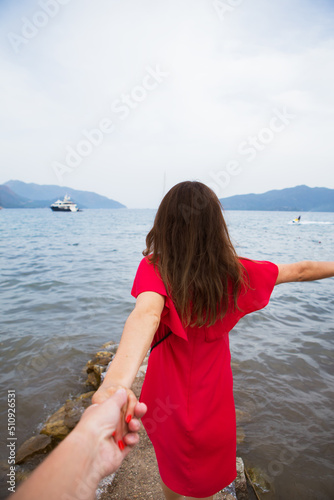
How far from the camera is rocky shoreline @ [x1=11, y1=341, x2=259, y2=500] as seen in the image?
259cm

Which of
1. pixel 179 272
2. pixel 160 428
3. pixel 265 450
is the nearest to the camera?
pixel 179 272

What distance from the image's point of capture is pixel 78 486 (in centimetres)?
67

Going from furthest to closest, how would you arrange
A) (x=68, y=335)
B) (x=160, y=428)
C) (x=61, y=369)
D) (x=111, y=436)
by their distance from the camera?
(x=68, y=335), (x=61, y=369), (x=160, y=428), (x=111, y=436)

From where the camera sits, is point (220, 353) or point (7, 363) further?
point (7, 363)

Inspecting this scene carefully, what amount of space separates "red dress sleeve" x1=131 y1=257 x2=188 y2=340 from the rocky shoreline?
210cm

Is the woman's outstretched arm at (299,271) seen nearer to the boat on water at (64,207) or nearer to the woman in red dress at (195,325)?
the woman in red dress at (195,325)

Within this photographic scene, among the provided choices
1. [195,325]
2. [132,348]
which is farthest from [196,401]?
[132,348]

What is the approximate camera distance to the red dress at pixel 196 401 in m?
1.57

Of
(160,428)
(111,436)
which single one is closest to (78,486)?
(111,436)

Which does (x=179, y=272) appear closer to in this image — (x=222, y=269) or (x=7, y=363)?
(x=222, y=269)

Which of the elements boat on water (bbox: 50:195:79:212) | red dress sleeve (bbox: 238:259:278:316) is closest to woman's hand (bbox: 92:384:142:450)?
red dress sleeve (bbox: 238:259:278:316)

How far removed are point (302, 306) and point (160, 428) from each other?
8.02 m

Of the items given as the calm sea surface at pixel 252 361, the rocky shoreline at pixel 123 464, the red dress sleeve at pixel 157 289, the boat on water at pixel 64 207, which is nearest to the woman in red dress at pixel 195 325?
the red dress sleeve at pixel 157 289

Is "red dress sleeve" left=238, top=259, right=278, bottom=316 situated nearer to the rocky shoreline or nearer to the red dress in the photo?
the red dress
